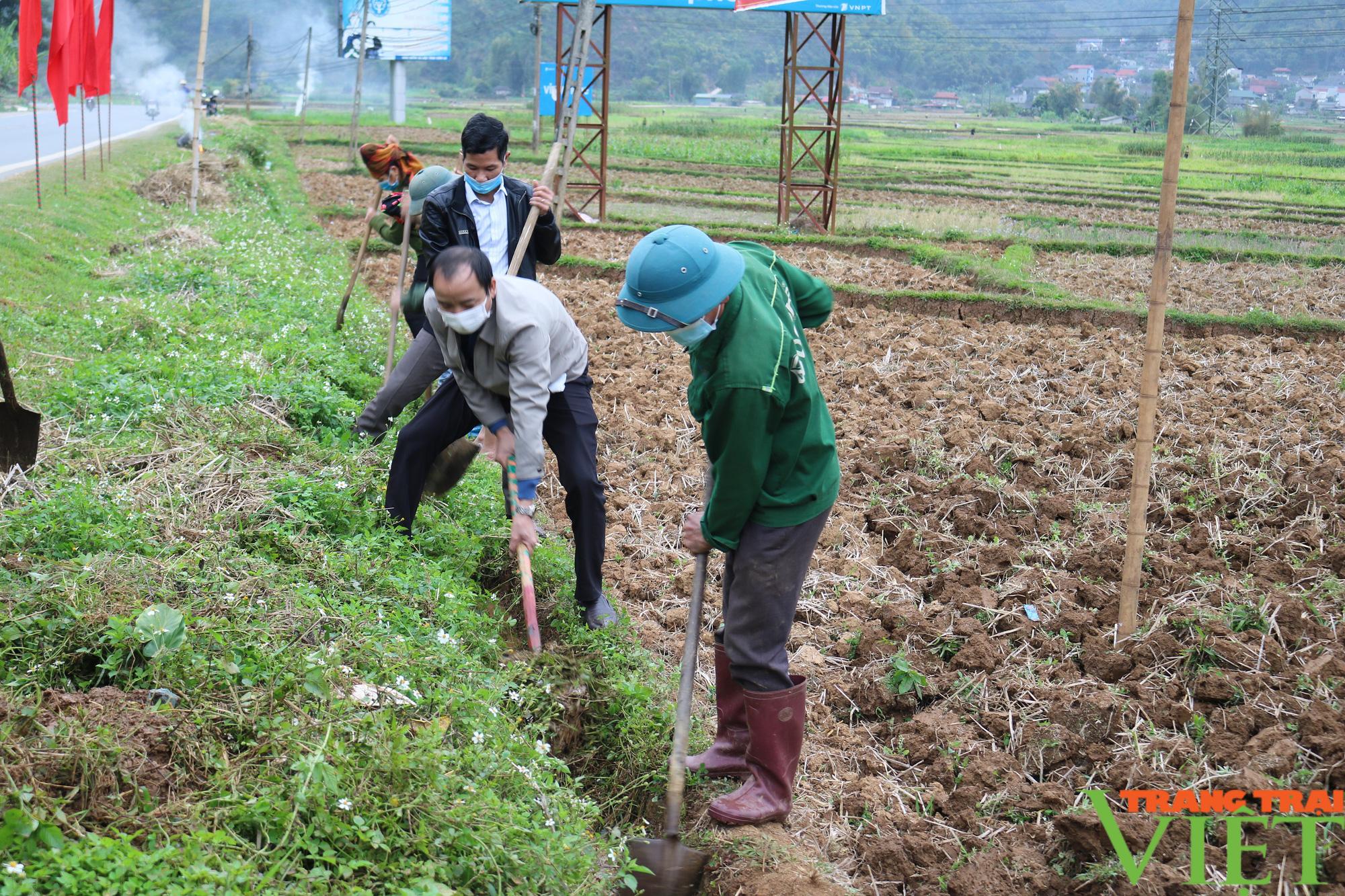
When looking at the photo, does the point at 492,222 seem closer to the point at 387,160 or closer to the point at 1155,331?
the point at 387,160

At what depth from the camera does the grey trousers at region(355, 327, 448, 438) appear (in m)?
5.53

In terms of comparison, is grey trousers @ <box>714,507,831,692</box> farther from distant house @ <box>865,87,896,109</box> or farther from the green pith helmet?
distant house @ <box>865,87,896,109</box>

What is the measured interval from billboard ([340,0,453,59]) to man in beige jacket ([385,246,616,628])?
47555 millimetres

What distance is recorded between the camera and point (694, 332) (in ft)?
9.94

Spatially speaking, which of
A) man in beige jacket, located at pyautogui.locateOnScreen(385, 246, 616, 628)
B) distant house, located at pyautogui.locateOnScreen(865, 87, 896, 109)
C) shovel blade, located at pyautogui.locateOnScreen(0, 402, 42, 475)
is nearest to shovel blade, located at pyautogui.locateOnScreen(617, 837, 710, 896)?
man in beige jacket, located at pyautogui.locateOnScreen(385, 246, 616, 628)

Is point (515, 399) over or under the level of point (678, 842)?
over

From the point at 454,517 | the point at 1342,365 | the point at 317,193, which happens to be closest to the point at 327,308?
the point at 454,517

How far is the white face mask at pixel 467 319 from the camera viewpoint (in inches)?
151

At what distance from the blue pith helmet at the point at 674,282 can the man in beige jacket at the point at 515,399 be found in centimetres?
102

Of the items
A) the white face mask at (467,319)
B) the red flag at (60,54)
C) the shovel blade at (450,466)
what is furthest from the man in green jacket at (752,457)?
the red flag at (60,54)

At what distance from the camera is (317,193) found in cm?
2064

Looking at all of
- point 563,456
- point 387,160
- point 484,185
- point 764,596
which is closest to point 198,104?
point 387,160

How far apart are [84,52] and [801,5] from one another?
10367mm

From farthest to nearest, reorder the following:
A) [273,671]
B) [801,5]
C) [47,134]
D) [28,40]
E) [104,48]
A: [47,134] < [801,5] < [104,48] < [28,40] < [273,671]
